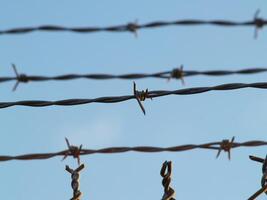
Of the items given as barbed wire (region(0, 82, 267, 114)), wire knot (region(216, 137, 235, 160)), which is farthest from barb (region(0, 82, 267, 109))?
wire knot (region(216, 137, 235, 160))

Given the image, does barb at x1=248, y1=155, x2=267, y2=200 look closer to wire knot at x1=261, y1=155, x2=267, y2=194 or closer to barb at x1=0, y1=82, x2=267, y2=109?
wire knot at x1=261, y1=155, x2=267, y2=194

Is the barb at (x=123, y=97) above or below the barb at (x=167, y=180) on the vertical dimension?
above

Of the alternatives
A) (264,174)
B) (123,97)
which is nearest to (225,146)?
(264,174)

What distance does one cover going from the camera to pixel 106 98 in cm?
509

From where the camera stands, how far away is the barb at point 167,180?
192 inches

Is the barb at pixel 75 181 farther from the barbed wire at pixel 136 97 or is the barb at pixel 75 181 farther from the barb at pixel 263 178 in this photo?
the barb at pixel 263 178

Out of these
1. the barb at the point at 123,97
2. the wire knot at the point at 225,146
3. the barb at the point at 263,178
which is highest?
the barb at the point at 123,97

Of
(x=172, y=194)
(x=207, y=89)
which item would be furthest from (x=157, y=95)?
(x=172, y=194)

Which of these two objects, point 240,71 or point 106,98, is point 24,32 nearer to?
point 106,98

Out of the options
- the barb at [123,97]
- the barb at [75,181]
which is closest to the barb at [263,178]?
the barb at [123,97]

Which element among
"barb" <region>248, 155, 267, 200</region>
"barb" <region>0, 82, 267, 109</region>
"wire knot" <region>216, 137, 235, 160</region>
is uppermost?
"barb" <region>0, 82, 267, 109</region>

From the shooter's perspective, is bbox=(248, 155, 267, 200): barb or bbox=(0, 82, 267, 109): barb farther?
bbox=(0, 82, 267, 109): barb

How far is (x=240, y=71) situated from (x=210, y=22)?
341 millimetres

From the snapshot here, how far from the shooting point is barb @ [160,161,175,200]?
16.0ft
